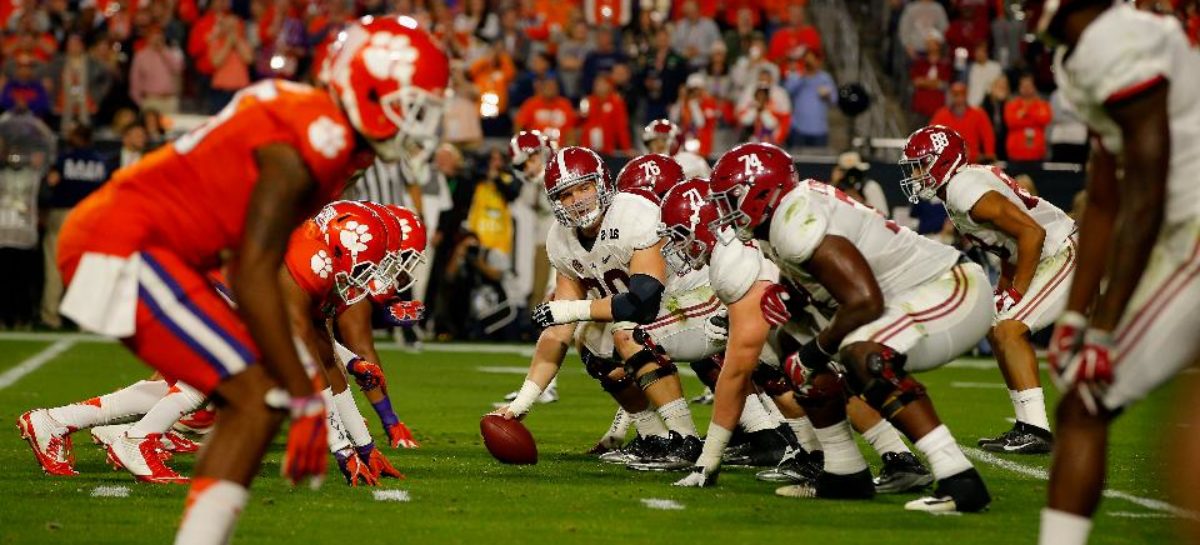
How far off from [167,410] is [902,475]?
10.2 ft

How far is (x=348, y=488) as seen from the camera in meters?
7.31

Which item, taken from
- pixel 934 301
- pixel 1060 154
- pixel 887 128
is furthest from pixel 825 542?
pixel 887 128

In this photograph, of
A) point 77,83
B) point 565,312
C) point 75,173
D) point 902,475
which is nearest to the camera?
point 902,475

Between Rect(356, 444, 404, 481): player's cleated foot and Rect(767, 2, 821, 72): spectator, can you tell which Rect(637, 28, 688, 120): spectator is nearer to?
Rect(767, 2, 821, 72): spectator

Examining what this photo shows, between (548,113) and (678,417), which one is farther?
(548,113)

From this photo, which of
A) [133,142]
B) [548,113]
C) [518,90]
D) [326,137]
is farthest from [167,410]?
[518,90]

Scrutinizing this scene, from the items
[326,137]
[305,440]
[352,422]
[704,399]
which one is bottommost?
[704,399]

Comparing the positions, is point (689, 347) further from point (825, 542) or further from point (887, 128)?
point (887, 128)

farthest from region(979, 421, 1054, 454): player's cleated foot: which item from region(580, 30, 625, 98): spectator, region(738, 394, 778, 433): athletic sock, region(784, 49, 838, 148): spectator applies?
region(580, 30, 625, 98): spectator

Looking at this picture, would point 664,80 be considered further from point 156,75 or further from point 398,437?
point 398,437

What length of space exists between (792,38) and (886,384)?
1256cm

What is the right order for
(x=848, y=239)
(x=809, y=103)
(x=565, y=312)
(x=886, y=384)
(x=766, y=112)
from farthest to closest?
(x=809, y=103) → (x=766, y=112) → (x=565, y=312) → (x=848, y=239) → (x=886, y=384)

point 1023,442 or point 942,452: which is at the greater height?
point 942,452

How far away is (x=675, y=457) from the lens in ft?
27.7
